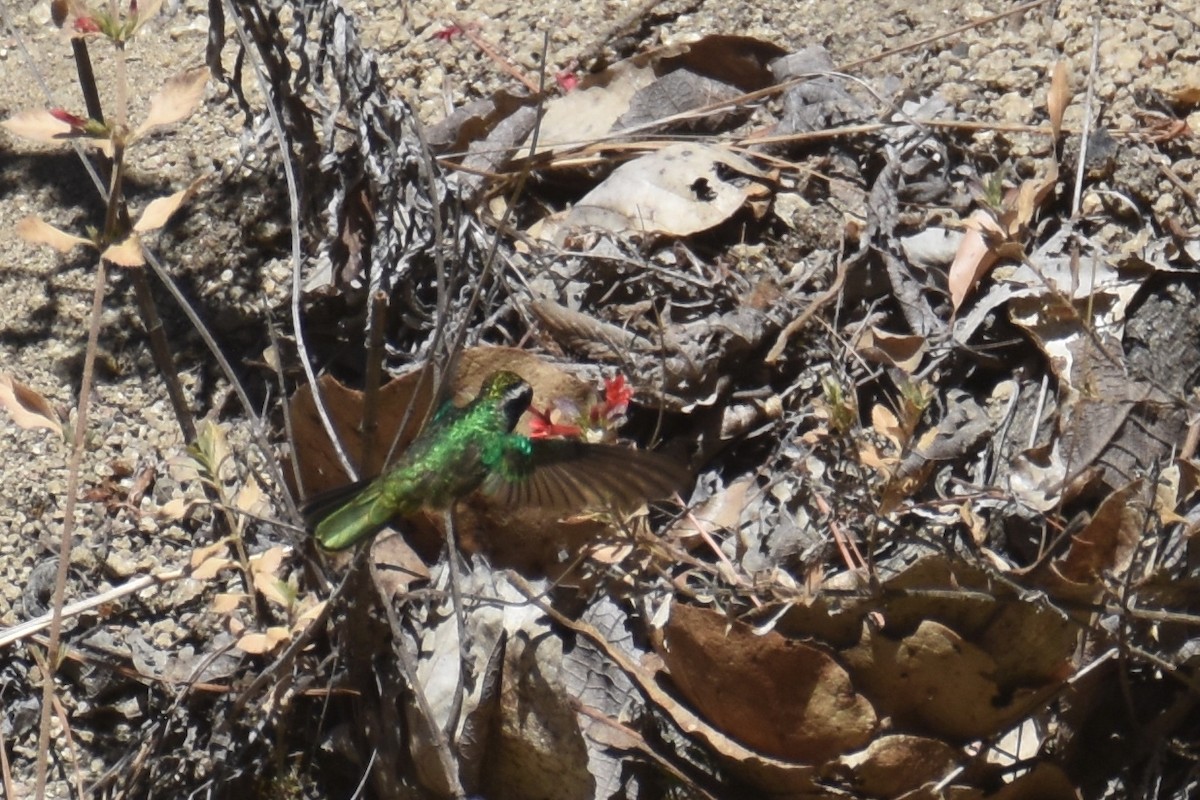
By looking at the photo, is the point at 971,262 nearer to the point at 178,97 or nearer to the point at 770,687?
the point at 770,687

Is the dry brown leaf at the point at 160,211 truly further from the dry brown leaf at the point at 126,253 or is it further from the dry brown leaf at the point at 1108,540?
the dry brown leaf at the point at 1108,540

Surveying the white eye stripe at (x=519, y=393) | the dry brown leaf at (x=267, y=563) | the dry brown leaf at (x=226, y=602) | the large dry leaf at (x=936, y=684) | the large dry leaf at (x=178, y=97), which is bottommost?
the large dry leaf at (x=936, y=684)

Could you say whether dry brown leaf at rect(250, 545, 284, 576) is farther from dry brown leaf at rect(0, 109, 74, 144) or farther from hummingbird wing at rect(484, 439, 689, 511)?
dry brown leaf at rect(0, 109, 74, 144)

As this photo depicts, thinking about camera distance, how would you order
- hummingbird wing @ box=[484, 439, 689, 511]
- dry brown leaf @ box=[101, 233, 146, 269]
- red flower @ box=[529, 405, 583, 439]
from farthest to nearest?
red flower @ box=[529, 405, 583, 439] < hummingbird wing @ box=[484, 439, 689, 511] < dry brown leaf @ box=[101, 233, 146, 269]

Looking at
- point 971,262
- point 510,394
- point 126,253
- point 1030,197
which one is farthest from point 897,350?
point 126,253

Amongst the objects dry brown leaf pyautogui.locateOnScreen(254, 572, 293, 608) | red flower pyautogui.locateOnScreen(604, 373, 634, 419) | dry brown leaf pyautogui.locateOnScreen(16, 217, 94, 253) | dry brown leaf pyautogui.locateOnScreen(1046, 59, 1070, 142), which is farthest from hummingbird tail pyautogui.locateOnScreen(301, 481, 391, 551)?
dry brown leaf pyautogui.locateOnScreen(1046, 59, 1070, 142)

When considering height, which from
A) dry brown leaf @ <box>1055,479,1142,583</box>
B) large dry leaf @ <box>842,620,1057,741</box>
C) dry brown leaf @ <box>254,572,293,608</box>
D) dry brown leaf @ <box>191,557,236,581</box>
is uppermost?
dry brown leaf @ <box>191,557,236,581</box>

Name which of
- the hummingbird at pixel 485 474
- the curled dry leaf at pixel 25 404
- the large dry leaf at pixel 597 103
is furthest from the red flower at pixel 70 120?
the large dry leaf at pixel 597 103

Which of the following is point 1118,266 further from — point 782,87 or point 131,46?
point 131,46
